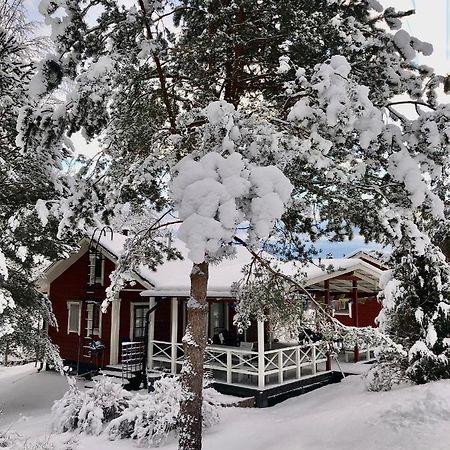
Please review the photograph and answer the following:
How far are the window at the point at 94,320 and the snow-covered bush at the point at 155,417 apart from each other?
9279mm

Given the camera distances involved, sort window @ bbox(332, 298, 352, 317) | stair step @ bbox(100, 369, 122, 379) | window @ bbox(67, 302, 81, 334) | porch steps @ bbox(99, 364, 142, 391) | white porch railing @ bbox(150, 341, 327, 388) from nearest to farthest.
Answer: white porch railing @ bbox(150, 341, 327, 388) → porch steps @ bbox(99, 364, 142, 391) → stair step @ bbox(100, 369, 122, 379) → window @ bbox(67, 302, 81, 334) → window @ bbox(332, 298, 352, 317)

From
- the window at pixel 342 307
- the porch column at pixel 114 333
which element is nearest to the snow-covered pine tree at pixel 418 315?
the porch column at pixel 114 333

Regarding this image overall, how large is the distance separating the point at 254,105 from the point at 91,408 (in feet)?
25.4

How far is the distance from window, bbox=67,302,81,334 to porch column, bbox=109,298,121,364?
9.24ft

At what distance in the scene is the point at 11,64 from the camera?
1016cm

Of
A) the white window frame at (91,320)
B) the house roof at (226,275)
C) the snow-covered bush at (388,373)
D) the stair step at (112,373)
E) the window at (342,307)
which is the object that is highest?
the house roof at (226,275)

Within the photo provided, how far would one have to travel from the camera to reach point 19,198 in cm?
1127

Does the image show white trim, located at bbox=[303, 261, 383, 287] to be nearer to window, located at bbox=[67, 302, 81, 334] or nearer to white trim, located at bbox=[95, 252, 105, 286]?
white trim, located at bbox=[95, 252, 105, 286]

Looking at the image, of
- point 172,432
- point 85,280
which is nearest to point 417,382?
point 172,432

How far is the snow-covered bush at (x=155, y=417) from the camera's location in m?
9.25

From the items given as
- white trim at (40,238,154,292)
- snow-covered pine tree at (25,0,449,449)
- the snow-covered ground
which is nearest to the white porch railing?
the snow-covered ground

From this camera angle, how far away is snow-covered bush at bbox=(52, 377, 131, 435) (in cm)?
1009

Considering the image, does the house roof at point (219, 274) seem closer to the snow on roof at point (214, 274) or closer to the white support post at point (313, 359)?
the snow on roof at point (214, 274)

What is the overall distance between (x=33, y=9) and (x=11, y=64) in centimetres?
145
